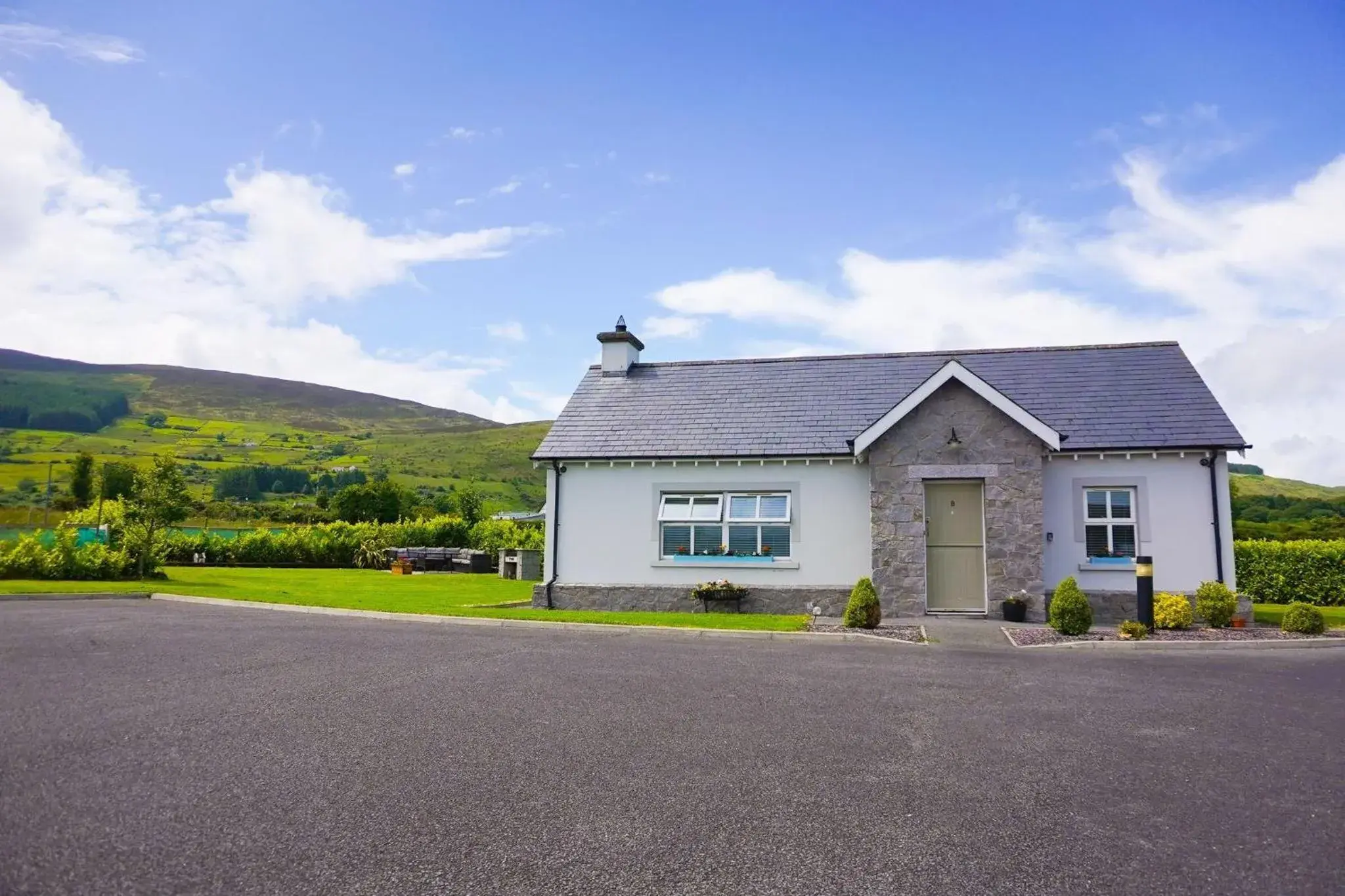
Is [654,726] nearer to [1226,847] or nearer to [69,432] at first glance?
[1226,847]

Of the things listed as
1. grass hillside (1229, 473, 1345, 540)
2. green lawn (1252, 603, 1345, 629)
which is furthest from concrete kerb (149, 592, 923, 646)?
grass hillside (1229, 473, 1345, 540)

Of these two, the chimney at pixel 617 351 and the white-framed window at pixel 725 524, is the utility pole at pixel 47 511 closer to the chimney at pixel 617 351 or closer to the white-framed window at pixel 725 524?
the chimney at pixel 617 351

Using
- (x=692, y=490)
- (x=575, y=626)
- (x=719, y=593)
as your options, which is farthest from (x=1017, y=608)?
(x=575, y=626)

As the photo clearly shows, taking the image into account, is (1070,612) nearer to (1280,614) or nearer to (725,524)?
(725,524)

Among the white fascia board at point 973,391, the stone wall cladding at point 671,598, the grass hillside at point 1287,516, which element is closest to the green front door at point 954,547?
the white fascia board at point 973,391

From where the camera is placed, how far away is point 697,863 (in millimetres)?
4625

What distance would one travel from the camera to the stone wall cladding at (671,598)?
1853cm

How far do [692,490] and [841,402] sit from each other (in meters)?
4.22

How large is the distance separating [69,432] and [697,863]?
490ft

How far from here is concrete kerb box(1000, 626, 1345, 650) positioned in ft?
44.7

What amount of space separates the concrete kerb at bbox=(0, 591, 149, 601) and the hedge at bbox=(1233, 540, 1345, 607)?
27102 millimetres

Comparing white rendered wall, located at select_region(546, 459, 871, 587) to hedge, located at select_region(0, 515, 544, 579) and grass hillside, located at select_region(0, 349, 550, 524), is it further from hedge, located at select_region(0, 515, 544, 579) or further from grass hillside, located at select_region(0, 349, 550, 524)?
grass hillside, located at select_region(0, 349, 550, 524)

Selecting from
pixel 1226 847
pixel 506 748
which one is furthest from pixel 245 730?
pixel 1226 847

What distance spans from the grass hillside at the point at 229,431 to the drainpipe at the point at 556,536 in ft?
203
